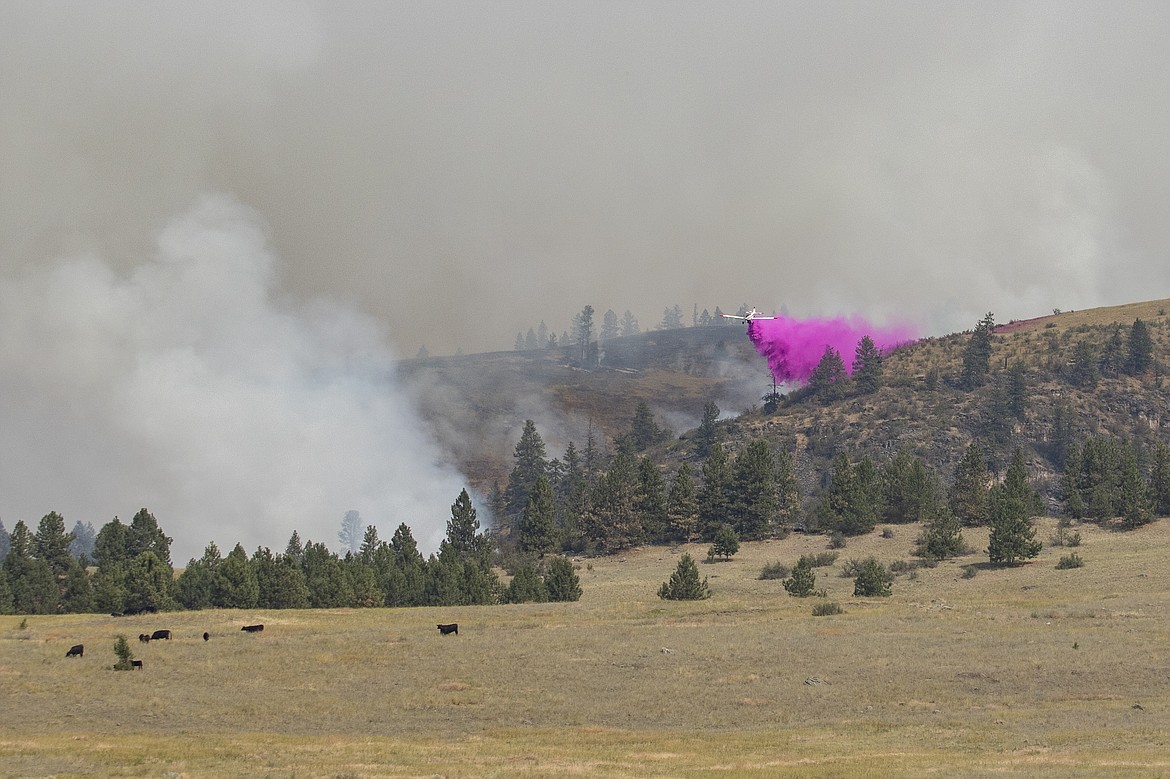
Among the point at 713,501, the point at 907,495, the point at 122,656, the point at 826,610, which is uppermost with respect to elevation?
the point at 713,501

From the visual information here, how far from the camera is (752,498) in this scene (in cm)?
14225

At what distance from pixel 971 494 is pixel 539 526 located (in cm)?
4956

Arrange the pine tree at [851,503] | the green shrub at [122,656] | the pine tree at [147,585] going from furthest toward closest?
the pine tree at [851,503], the pine tree at [147,585], the green shrub at [122,656]

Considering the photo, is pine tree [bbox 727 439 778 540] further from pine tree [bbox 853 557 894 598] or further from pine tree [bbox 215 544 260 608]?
pine tree [bbox 215 544 260 608]

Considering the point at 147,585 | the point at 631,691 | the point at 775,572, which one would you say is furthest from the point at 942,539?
the point at 147,585

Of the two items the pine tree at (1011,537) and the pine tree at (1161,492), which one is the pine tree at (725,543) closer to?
the pine tree at (1011,537)

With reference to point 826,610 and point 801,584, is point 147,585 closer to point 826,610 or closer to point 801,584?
point 801,584

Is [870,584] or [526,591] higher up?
[526,591]

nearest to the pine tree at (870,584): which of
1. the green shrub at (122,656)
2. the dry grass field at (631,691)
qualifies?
the dry grass field at (631,691)

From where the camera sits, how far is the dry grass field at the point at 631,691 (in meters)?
41.7

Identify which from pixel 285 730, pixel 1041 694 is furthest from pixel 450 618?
pixel 1041 694

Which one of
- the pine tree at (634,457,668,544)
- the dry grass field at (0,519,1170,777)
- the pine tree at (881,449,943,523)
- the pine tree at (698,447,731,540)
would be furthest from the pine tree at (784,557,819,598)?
the pine tree at (634,457,668,544)

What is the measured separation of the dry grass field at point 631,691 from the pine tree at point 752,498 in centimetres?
4869

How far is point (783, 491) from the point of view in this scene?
5802 inches
